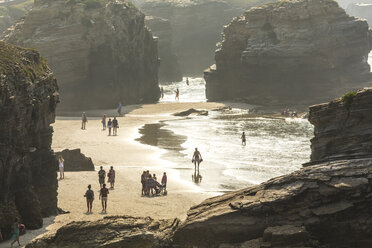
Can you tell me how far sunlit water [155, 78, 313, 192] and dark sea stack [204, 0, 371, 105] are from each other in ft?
24.6

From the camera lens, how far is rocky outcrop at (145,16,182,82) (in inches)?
4641

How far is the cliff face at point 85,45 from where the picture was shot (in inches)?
2672

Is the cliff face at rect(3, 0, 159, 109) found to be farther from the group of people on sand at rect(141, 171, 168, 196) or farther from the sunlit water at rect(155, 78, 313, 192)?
the group of people on sand at rect(141, 171, 168, 196)

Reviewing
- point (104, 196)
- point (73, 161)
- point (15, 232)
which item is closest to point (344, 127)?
point (104, 196)

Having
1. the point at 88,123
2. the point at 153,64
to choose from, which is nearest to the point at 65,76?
the point at 88,123

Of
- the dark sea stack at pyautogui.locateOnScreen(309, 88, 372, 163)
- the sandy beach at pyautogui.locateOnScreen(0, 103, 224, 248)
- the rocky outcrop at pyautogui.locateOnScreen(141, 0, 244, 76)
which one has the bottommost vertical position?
the sandy beach at pyautogui.locateOnScreen(0, 103, 224, 248)

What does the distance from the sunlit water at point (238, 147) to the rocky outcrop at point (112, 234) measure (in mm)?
13493

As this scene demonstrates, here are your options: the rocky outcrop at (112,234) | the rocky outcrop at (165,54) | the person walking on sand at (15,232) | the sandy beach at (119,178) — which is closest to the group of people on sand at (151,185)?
the sandy beach at (119,178)

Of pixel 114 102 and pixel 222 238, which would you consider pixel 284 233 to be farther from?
pixel 114 102

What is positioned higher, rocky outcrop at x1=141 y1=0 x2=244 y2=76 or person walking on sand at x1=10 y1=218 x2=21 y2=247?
rocky outcrop at x1=141 y1=0 x2=244 y2=76

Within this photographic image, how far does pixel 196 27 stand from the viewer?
142 meters

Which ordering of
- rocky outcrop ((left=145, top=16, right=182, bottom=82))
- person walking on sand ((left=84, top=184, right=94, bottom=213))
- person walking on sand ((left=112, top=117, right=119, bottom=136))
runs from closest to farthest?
person walking on sand ((left=84, top=184, right=94, bottom=213)) → person walking on sand ((left=112, top=117, right=119, bottom=136)) → rocky outcrop ((left=145, top=16, right=182, bottom=82))

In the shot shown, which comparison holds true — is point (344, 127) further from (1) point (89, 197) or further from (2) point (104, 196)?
(1) point (89, 197)

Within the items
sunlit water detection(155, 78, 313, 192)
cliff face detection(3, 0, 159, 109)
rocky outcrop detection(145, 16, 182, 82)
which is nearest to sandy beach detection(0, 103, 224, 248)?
sunlit water detection(155, 78, 313, 192)
